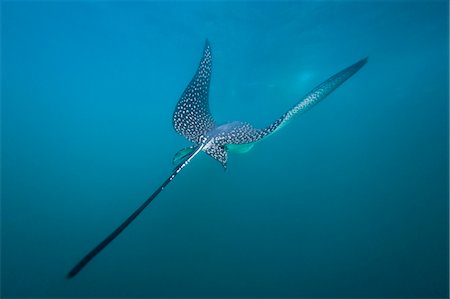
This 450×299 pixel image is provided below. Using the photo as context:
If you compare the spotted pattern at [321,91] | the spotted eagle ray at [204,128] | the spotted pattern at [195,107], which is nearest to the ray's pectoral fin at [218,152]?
the spotted eagle ray at [204,128]

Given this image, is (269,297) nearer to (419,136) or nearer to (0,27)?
(0,27)

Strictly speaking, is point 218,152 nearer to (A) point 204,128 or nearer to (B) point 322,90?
(A) point 204,128

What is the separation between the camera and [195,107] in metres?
4.00

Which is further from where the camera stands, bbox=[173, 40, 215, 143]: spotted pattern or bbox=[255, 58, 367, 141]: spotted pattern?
bbox=[173, 40, 215, 143]: spotted pattern

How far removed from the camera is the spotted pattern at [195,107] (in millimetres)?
3865

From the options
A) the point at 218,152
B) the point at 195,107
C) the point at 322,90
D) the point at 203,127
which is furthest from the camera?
the point at 203,127

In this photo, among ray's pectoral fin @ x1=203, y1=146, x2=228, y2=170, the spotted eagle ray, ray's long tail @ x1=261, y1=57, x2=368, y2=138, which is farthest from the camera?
ray's pectoral fin @ x1=203, y1=146, x2=228, y2=170

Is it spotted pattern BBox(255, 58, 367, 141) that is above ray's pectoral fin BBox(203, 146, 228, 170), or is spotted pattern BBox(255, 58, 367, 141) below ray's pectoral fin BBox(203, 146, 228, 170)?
above

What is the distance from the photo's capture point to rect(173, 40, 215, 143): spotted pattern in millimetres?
3865

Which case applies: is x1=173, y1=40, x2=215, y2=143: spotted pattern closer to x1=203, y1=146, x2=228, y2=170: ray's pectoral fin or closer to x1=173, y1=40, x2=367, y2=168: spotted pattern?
x1=173, y1=40, x2=367, y2=168: spotted pattern

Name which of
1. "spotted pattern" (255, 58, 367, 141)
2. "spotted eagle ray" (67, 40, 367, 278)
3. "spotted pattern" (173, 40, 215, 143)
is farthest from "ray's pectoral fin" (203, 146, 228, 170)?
"spotted pattern" (255, 58, 367, 141)

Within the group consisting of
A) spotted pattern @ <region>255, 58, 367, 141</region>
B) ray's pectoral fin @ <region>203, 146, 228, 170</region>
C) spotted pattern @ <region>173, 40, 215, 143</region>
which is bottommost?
ray's pectoral fin @ <region>203, 146, 228, 170</region>

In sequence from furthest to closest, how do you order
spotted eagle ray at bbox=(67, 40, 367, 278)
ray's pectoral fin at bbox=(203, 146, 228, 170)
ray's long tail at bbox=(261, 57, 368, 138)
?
1. ray's pectoral fin at bbox=(203, 146, 228, 170)
2. spotted eagle ray at bbox=(67, 40, 367, 278)
3. ray's long tail at bbox=(261, 57, 368, 138)

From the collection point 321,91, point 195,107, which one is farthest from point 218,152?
point 321,91
